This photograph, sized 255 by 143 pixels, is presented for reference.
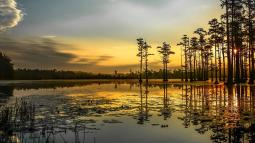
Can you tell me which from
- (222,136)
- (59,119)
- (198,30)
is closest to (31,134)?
(59,119)

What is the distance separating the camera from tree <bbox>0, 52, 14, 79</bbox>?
117250 millimetres

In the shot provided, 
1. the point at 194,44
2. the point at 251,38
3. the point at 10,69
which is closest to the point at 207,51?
the point at 194,44

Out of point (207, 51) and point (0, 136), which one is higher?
point (207, 51)

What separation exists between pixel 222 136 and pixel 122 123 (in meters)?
5.63

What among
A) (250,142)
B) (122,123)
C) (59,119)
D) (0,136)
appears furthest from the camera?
(59,119)

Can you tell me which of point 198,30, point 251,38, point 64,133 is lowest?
point 64,133

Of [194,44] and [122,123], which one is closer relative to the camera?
[122,123]

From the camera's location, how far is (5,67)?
11919 centimetres

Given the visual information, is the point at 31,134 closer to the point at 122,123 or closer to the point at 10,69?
the point at 122,123

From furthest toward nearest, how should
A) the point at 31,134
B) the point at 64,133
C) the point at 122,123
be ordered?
the point at 122,123
the point at 64,133
the point at 31,134

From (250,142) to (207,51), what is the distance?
9079cm

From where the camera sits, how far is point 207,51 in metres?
99.4

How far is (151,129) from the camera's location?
1461 centimetres

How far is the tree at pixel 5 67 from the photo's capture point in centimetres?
11725
